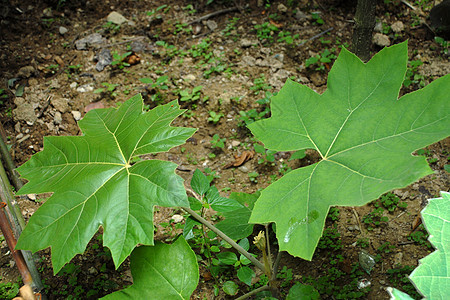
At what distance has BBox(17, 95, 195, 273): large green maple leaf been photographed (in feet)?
4.43

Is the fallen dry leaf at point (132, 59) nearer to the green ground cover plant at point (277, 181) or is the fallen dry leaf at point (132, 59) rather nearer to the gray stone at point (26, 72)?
the gray stone at point (26, 72)

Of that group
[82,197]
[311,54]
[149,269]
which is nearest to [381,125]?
[149,269]

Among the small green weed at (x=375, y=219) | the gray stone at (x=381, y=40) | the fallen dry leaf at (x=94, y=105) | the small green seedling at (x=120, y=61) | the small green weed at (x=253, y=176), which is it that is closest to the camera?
the small green weed at (x=375, y=219)

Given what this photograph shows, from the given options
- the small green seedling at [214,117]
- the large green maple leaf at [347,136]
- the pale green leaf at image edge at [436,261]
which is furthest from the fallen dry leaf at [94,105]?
the pale green leaf at image edge at [436,261]

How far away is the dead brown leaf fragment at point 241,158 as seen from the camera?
2.70 metres

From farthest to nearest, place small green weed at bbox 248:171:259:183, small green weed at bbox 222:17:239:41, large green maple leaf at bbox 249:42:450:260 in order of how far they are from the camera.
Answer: small green weed at bbox 222:17:239:41 → small green weed at bbox 248:171:259:183 → large green maple leaf at bbox 249:42:450:260

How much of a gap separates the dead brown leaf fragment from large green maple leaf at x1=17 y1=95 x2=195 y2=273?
111 centimetres

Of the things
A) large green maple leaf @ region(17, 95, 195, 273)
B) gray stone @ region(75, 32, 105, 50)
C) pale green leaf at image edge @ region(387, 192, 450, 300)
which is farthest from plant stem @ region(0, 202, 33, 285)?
gray stone @ region(75, 32, 105, 50)

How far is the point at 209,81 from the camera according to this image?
10.7ft

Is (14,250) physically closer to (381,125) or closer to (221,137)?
(381,125)

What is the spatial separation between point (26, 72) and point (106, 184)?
8.22ft

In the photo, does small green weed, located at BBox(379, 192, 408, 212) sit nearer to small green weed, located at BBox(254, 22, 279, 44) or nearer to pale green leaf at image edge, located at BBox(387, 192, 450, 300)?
pale green leaf at image edge, located at BBox(387, 192, 450, 300)

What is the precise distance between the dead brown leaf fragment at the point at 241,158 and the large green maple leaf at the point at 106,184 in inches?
43.9

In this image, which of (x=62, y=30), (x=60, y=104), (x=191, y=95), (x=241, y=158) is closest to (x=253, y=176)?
(x=241, y=158)
